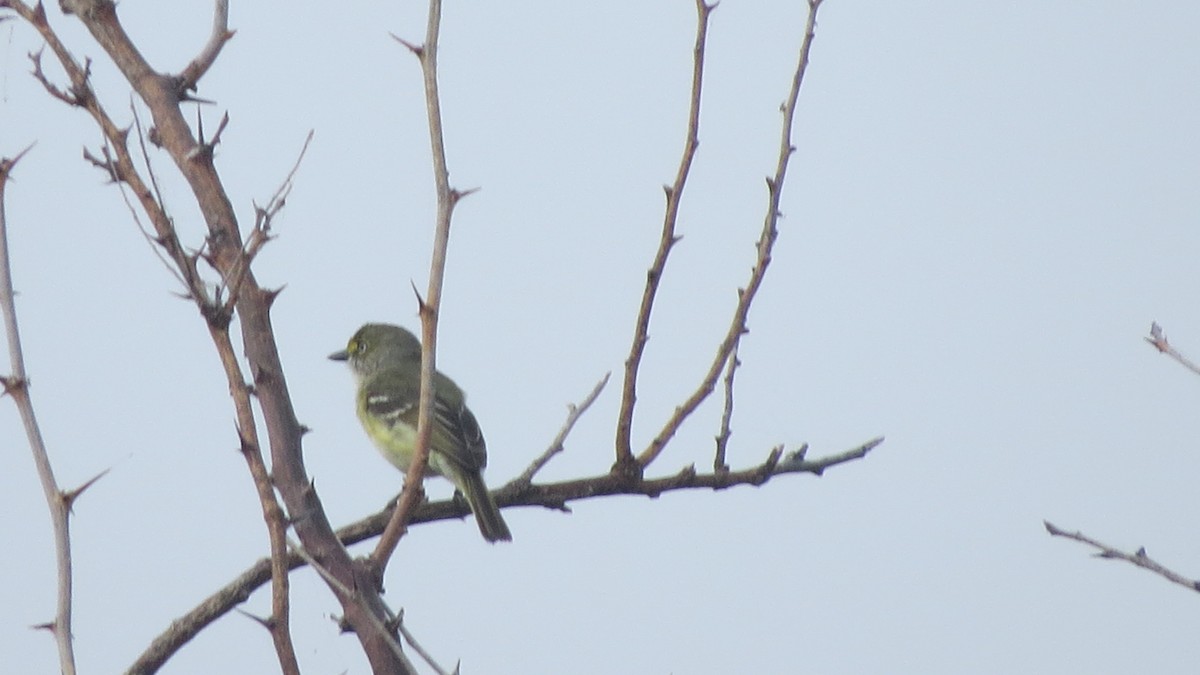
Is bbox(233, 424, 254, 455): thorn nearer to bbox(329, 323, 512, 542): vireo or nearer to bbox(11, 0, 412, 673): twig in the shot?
bbox(11, 0, 412, 673): twig


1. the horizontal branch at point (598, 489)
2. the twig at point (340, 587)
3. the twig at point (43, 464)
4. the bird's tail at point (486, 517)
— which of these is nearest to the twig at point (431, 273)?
the twig at point (340, 587)

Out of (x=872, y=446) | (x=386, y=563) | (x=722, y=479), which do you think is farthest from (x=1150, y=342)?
(x=386, y=563)

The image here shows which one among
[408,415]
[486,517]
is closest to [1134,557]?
[486,517]

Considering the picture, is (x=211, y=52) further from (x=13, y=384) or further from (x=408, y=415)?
(x=408, y=415)

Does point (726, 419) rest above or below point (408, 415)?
below

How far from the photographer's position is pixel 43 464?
2592 mm

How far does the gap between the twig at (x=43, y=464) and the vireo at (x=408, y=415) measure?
283 cm

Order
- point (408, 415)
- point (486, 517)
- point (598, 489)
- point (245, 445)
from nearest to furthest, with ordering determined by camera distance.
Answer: point (245, 445), point (598, 489), point (486, 517), point (408, 415)

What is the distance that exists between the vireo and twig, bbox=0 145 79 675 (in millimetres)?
2828

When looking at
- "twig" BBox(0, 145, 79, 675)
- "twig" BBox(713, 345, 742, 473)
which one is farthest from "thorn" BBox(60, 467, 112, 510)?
"twig" BBox(713, 345, 742, 473)

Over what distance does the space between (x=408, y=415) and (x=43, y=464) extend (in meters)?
5.20

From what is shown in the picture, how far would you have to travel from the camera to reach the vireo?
6574 millimetres

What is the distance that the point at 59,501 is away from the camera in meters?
2.59

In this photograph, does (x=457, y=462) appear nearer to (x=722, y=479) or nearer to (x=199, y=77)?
(x=722, y=479)
